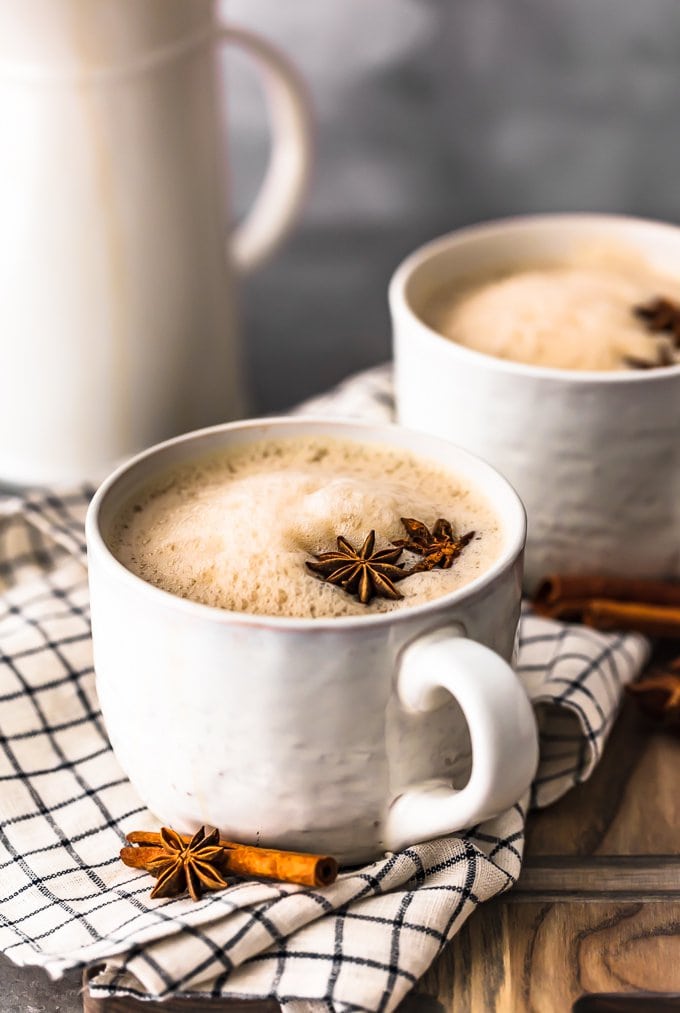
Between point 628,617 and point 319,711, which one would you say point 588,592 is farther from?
point 319,711

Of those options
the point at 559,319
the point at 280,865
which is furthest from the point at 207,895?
the point at 559,319

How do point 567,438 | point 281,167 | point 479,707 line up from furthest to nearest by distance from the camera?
point 281,167 < point 567,438 < point 479,707

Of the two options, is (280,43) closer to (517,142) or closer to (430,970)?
(517,142)

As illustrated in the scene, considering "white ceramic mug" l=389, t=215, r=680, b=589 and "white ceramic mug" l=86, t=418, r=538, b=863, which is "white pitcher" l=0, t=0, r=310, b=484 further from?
"white ceramic mug" l=86, t=418, r=538, b=863

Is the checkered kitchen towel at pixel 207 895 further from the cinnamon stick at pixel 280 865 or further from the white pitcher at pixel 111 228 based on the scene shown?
the white pitcher at pixel 111 228

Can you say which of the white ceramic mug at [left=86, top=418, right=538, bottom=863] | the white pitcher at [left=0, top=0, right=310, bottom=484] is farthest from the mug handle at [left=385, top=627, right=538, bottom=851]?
the white pitcher at [left=0, top=0, right=310, bottom=484]

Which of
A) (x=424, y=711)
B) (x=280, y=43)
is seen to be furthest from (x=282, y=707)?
(x=280, y=43)

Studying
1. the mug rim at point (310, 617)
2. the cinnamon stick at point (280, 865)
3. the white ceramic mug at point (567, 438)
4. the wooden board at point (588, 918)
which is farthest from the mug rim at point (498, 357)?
the cinnamon stick at point (280, 865)
